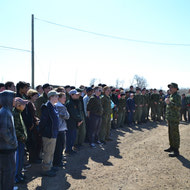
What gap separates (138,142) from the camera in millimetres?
8094

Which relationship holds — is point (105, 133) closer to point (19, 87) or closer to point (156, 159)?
point (156, 159)

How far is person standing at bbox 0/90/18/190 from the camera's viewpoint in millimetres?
3133

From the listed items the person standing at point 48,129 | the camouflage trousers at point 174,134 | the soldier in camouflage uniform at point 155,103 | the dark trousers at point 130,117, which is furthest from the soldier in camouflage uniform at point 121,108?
the person standing at point 48,129

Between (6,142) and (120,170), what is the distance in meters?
3.12

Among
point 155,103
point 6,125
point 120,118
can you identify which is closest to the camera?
point 6,125

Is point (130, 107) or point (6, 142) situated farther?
point (130, 107)

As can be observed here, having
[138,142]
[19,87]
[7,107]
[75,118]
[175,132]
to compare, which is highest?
[19,87]

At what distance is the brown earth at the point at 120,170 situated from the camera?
4285 mm

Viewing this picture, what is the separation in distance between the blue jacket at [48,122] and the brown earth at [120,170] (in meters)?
1.07

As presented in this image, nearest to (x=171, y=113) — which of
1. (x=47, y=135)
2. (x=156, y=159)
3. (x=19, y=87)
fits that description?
(x=156, y=159)

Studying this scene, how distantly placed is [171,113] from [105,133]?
2.76 m

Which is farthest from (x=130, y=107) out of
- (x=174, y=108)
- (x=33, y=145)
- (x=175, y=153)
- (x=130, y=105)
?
(x=33, y=145)

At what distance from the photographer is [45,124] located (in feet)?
14.8

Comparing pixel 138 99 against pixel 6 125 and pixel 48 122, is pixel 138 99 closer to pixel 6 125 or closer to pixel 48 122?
pixel 48 122
